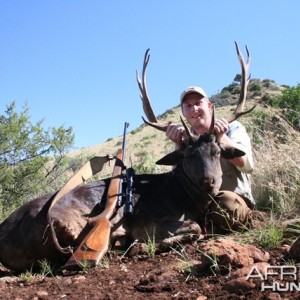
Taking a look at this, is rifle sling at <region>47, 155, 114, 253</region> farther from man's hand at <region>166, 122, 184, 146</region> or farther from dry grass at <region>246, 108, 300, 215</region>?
dry grass at <region>246, 108, 300, 215</region>

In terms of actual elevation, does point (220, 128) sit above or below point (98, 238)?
above

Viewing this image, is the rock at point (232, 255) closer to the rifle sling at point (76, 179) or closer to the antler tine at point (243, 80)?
the rifle sling at point (76, 179)

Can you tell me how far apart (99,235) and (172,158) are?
1.60 m

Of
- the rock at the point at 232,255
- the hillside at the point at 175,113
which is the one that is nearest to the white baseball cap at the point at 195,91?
the rock at the point at 232,255

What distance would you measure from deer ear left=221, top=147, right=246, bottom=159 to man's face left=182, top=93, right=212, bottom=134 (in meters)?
0.70

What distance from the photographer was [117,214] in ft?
17.8

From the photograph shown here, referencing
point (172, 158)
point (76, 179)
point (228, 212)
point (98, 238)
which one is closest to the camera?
point (98, 238)

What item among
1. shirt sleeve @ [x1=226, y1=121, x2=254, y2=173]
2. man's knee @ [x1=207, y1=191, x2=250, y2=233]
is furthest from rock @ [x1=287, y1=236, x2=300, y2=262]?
shirt sleeve @ [x1=226, y1=121, x2=254, y2=173]

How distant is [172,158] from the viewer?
590cm

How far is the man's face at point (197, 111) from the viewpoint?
6.15 meters

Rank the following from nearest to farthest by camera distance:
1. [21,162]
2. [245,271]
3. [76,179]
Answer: [245,271], [76,179], [21,162]

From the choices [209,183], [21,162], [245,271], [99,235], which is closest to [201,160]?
[209,183]

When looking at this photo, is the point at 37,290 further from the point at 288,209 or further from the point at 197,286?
the point at 288,209

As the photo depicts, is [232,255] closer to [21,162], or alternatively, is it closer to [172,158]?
[172,158]
